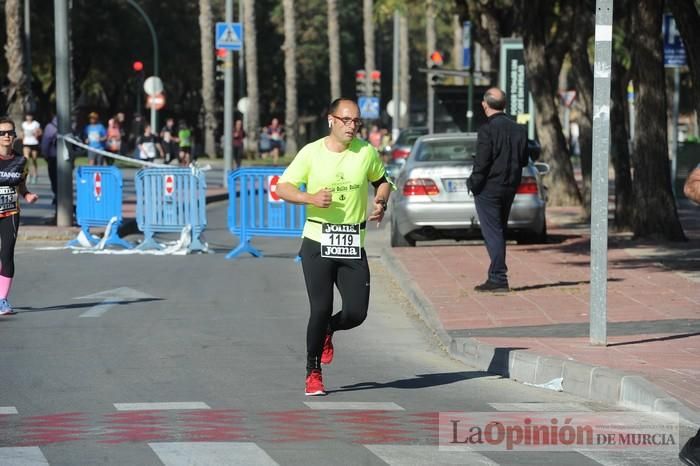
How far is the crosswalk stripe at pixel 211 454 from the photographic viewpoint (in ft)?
23.2

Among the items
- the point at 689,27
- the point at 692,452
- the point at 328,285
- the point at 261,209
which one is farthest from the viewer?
the point at 261,209

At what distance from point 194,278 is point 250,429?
923 cm

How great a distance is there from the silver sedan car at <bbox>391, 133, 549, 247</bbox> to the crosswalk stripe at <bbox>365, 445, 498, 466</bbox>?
38.2 feet

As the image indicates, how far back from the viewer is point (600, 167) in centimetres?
1098

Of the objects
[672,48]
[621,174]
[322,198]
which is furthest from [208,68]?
[322,198]

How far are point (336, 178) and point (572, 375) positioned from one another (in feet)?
6.70

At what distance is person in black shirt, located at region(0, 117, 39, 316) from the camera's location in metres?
13.6

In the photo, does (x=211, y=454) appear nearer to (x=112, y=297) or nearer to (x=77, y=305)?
(x=77, y=305)

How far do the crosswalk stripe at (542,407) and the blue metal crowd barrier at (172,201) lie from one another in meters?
11.1

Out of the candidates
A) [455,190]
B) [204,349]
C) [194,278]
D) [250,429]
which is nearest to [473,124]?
[455,190]

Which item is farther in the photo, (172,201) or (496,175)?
(172,201)

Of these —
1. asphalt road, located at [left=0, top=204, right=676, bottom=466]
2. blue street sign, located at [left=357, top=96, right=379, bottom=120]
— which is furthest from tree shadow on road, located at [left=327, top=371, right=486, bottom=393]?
blue street sign, located at [left=357, top=96, right=379, bottom=120]

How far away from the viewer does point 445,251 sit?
762 inches

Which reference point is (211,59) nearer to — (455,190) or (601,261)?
(455,190)
